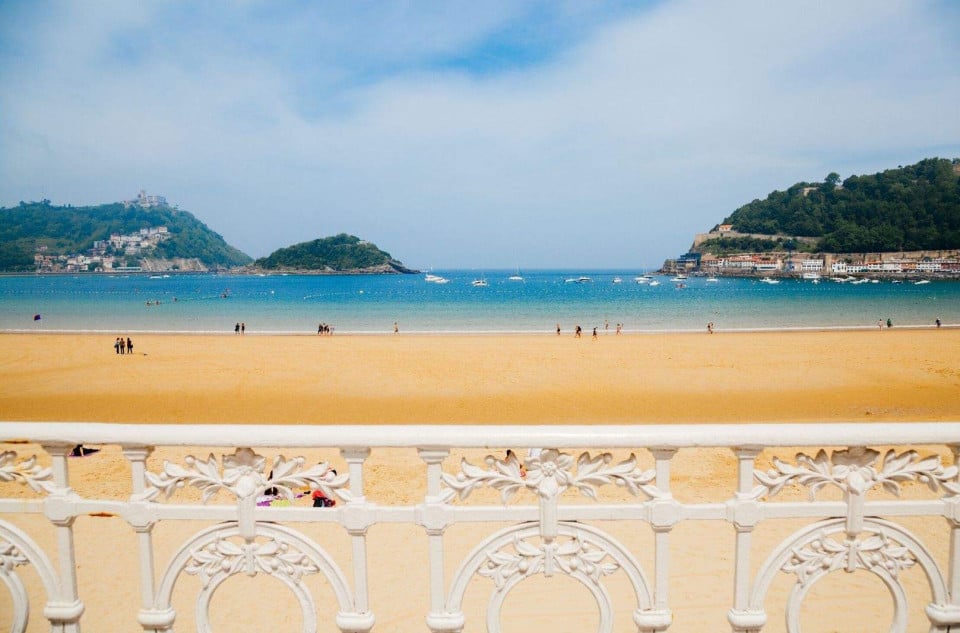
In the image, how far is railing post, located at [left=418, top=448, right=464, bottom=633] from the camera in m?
1.79

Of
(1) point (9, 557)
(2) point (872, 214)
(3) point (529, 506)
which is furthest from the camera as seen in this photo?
(2) point (872, 214)

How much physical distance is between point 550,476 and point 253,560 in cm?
111

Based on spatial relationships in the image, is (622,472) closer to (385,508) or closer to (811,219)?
(385,508)

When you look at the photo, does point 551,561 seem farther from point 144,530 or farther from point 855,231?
point 855,231

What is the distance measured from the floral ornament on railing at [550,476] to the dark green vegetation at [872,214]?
16247 centimetres

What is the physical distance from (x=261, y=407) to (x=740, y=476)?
14225mm

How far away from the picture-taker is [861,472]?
1820 mm

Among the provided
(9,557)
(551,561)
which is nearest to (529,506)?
(551,561)

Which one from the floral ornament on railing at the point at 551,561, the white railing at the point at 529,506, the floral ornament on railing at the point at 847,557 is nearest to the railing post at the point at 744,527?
the white railing at the point at 529,506

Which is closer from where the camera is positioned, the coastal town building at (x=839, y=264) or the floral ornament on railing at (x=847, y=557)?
the floral ornament on railing at (x=847, y=557)

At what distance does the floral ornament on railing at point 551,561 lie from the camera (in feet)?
5.92

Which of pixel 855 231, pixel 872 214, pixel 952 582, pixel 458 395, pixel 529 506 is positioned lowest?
pixel 458 395

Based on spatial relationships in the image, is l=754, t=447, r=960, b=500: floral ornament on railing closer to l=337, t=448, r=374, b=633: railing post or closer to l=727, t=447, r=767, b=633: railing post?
l=727, t=447, r=767, b=633: railing post

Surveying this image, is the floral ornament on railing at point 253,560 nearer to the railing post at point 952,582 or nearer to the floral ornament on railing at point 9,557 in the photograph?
the floral ornament on railing at point 9,557
